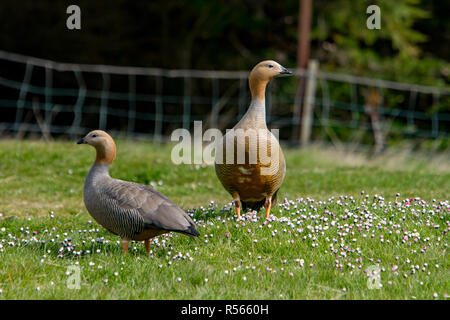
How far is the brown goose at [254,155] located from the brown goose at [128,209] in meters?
0.95

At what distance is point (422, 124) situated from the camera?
1853 centimetres

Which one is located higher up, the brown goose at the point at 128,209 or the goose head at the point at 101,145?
the goose head at the point at 101,145

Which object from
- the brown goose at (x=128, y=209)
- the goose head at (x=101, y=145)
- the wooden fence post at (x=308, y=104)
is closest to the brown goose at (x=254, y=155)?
the brown goose at (x=128, y=209)

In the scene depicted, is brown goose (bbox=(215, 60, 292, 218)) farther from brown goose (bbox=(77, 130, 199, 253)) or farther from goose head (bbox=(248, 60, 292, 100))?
brown goose (bbox=(77, 130, 199, 253))

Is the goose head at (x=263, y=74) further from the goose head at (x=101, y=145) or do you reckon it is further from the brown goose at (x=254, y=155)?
the goose head at (x=101, y=145)

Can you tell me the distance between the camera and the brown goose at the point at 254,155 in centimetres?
588

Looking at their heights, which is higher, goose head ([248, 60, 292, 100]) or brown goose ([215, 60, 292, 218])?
goose head ([248, 60, 292, 100])

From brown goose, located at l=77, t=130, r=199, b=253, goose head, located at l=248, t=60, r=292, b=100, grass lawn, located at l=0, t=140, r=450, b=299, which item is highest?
goose head, located at l=248, t=60, r=292, b=100

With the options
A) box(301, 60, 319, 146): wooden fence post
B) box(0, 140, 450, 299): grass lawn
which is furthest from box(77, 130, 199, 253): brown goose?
box(301, 60, 319, 146): wooden fence post

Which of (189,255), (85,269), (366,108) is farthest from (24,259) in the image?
(366,108)

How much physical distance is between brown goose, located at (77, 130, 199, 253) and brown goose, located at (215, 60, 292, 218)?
95 centimetres

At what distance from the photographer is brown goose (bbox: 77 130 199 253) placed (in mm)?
5035

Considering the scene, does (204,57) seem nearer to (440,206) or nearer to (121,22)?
(121,22)

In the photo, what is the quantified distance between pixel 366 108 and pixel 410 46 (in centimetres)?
261
